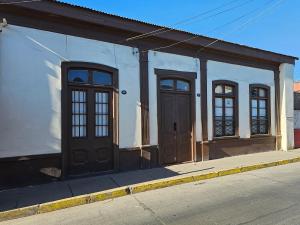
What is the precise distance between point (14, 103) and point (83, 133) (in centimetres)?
210

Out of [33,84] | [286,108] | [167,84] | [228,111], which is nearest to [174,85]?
[167,84]

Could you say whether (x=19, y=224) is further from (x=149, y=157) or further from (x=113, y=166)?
(x=149, y=157)

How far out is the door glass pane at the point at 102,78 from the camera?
9742 millimetres

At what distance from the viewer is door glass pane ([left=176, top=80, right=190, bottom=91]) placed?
1167cm

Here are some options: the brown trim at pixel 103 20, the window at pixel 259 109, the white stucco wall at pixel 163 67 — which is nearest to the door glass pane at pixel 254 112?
the window at pixel 259 109

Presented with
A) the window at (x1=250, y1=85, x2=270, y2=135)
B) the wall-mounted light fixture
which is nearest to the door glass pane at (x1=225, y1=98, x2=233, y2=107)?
the window at (x1=250, y1=85, x2=270, y2=135)

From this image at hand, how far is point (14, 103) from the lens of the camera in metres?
8.20

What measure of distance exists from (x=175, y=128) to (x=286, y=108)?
21.3 feet

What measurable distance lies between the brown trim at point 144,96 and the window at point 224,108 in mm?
3175

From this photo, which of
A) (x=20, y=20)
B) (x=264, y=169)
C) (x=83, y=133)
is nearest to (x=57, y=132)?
(x=83, y=133)

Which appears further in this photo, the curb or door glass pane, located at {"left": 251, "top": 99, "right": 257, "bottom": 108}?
door glass pane, located at {"left": 251, "top": 99, "right": 257, "bottom": 108}

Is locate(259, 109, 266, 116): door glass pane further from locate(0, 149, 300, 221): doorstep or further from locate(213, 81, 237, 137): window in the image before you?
locate(0, 149, 300, 221): doorstep

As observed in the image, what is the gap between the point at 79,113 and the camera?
9.47 m

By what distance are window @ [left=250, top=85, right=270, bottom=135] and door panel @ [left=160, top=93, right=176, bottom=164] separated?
4417 millimetres
